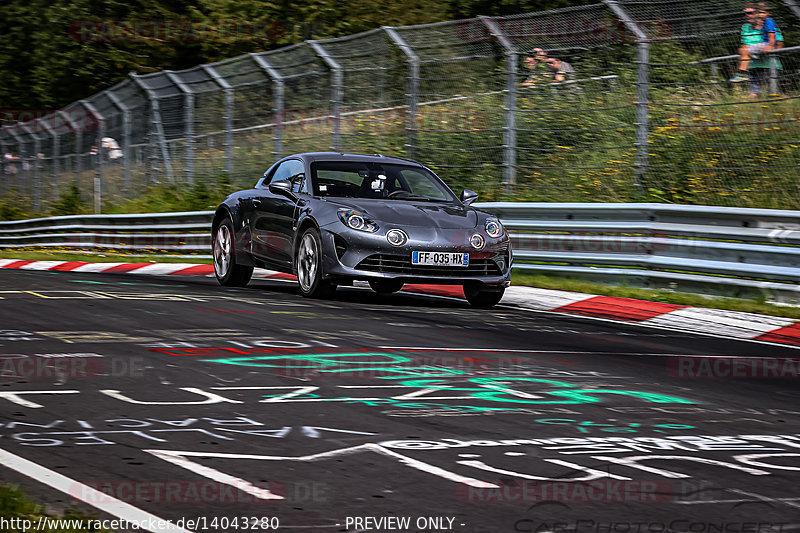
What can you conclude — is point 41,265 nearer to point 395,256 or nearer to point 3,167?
point 395,256

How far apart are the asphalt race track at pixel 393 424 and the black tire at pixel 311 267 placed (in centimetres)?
139

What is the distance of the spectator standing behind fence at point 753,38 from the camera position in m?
12.8

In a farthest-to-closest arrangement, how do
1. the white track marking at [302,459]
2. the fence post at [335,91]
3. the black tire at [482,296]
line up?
the fence post at [335,91] → the black tire at [482,296] → the white track marking at [302,459]

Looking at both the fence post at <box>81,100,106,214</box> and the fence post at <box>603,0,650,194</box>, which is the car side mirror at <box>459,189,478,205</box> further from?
the fence post at <box>81,100,106,214</box>

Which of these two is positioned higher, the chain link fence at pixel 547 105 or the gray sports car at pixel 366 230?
the chain link fence at pixel 547 105

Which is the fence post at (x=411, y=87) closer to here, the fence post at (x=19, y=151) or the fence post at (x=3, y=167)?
the fence post at (x=19, y=151)

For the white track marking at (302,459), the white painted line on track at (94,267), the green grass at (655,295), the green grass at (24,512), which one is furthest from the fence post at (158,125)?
the green grass at (24,512)

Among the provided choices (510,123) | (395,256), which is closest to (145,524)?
(395,256)

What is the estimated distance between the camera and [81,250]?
2492 centimetres

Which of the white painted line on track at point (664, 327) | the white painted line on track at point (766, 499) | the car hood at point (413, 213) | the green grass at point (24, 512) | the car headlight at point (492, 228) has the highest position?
the car hood at point (413, 213)

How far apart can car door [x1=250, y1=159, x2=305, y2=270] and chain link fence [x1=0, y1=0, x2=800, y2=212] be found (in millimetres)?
3289

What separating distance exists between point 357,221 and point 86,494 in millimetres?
6915

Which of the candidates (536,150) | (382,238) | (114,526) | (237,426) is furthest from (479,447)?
(536,150)

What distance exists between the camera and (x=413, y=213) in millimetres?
11078
